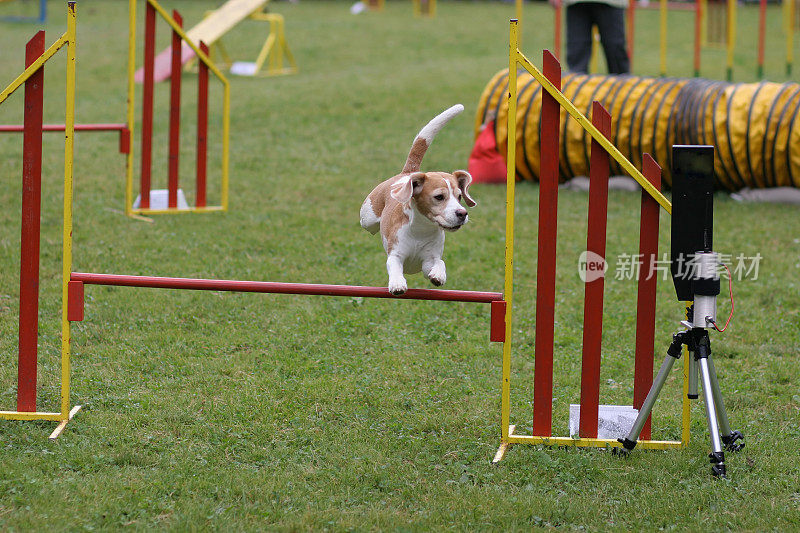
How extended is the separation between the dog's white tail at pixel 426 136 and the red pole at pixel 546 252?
451 millimetres

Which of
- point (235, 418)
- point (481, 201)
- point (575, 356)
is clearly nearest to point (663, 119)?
point (481, 201)

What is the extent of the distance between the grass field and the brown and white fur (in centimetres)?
93

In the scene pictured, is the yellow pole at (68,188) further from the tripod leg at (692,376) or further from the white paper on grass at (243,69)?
the white paper on grass at (243,69)

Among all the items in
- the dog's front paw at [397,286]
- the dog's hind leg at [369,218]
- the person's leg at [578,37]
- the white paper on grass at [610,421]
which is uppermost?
the person's leg at [578,37]

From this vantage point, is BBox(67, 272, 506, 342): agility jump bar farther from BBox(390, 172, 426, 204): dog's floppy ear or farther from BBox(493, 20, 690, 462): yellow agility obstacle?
BBox(390, 172, 426, 204): dog's floppy ear

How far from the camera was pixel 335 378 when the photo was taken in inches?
224

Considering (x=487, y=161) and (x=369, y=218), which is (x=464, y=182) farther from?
(x=487, y=161)

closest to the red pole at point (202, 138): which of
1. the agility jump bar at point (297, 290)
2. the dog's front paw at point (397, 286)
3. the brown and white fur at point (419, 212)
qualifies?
the agility jump bar at point (297, 290)

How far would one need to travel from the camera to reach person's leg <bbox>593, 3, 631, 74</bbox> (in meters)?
11.0

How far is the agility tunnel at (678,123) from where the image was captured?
367 inches

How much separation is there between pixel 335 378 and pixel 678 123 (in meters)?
5.39

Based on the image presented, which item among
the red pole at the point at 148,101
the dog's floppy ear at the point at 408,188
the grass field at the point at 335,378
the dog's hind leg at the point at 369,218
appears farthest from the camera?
the red pole at the point at 148,101

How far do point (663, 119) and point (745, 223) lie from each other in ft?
4.88

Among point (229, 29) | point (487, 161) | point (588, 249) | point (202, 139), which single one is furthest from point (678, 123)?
point (229, 29)
